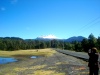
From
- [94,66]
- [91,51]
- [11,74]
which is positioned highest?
[91,51]

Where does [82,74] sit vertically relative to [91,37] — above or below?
below

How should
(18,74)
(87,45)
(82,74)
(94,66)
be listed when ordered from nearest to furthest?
(94,66) → (82,74) → (18,74) → (87,45)

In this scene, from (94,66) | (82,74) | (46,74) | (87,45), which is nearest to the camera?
(94,66)

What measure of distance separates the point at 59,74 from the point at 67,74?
1008 mm

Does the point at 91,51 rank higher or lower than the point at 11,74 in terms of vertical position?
higher

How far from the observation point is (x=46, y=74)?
23.9m

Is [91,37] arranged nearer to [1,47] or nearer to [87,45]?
[87,45]

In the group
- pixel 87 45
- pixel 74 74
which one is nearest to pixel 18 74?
pixel 74 74

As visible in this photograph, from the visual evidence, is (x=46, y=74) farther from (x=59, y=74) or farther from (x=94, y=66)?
(x=94, y=66)

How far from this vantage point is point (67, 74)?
22703mm

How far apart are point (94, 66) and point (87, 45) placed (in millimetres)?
127578

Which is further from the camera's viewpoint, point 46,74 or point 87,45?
point 87,45

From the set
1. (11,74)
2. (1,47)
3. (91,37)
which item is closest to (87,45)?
(91,37)

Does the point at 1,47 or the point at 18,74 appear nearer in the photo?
the point at 18,74
